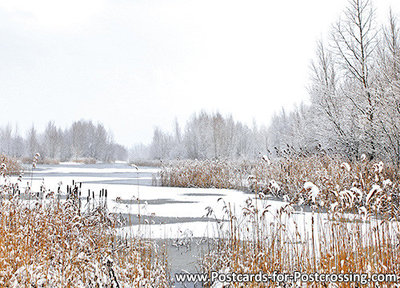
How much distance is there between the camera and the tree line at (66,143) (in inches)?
1993

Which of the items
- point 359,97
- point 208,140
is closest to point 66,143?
point 208,140

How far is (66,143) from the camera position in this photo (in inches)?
2208

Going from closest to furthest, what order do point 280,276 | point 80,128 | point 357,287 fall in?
point 357,287 → point 280,276 → point 80,128

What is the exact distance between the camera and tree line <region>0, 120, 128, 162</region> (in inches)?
1993

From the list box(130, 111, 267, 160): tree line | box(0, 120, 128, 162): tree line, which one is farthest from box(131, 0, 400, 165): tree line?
box(0, 120, 128, 162): tree line

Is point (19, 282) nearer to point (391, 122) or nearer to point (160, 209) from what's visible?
point (160, 209)

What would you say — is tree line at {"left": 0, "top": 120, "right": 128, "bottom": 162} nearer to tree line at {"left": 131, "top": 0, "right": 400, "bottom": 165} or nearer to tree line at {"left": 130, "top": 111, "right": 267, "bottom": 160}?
tree line at {"left": 130, "top": 111, "right": 267, "bottom": 160}

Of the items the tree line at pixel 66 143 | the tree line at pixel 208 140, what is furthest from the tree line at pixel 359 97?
the tree line at pixel 66 143

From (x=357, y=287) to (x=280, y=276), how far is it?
636mm

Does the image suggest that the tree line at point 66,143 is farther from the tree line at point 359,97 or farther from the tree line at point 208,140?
the tree line at point 359,97

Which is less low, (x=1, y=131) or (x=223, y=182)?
(x=1, y=131)

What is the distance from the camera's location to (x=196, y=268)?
3.64 meters

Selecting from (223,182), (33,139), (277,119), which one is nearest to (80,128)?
(33,139)

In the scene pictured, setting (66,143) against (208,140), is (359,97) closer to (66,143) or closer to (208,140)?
(208,140)
